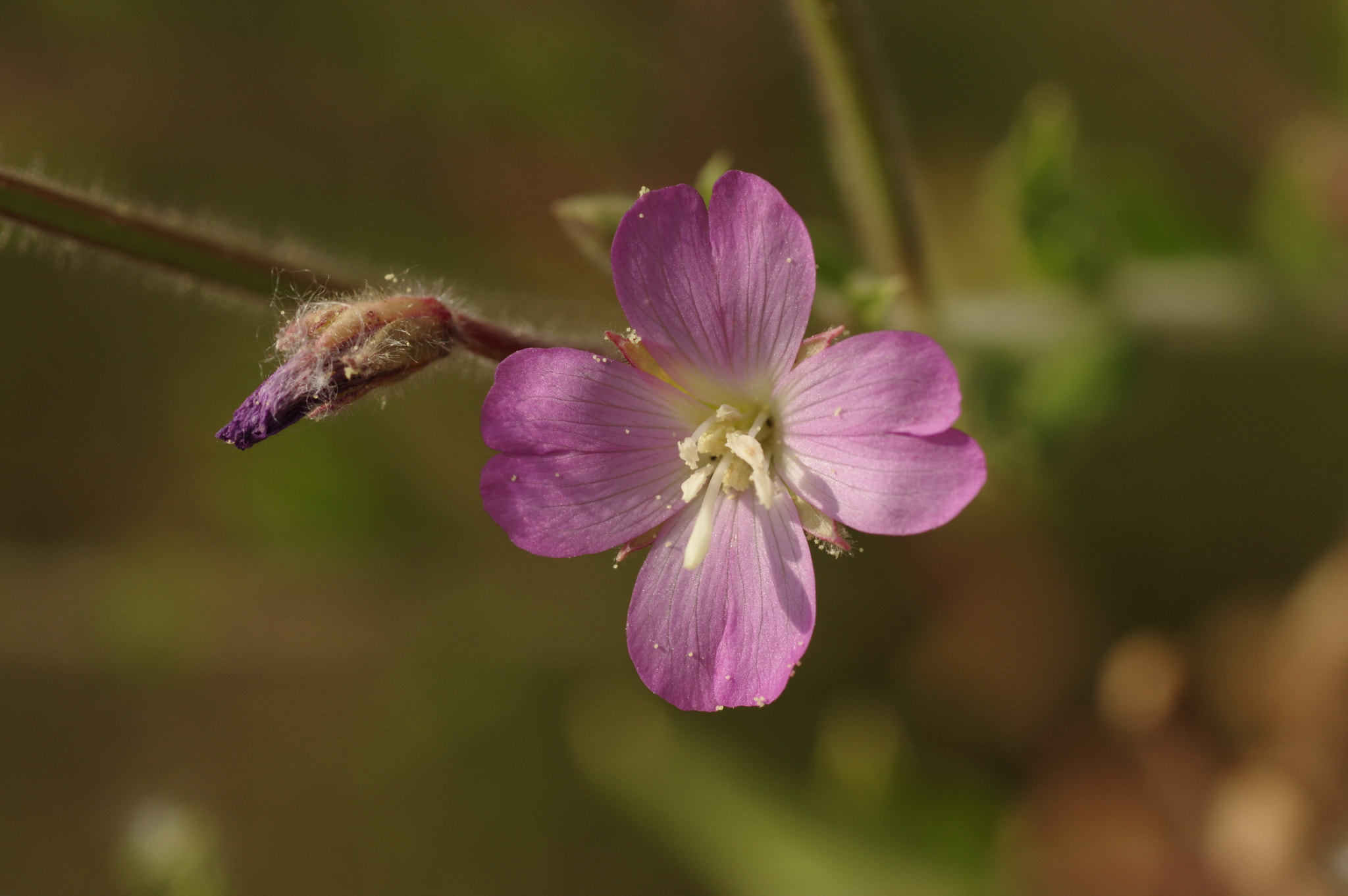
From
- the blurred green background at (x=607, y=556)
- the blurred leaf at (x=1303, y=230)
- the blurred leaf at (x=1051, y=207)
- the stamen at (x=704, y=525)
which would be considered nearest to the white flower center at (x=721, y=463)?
the stamen at (x=704, y=525)

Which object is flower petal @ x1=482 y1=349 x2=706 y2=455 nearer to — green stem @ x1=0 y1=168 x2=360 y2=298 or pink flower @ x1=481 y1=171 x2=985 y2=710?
pink flower @ x1=481 y1=171 x2=985 y2=710

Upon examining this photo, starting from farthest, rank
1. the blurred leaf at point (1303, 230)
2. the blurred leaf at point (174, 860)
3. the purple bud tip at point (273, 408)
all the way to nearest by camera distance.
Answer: the blurred leaf at point (1303, 230) → the blurred leaf at point (174, 860) → the purple bud tip at point (273, 408)

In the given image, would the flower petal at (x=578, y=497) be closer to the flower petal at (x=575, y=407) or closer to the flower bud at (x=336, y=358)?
the flower petal at (x=575, y=407)

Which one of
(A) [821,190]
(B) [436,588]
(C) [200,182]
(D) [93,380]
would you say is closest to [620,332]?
(A) [821,190]

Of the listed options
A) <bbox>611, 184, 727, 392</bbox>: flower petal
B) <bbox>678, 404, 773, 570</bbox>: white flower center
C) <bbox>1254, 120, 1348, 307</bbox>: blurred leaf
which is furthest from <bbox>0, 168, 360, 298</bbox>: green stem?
<bbox>1254, 120, 1348, 307</bbox>: blurred leaf

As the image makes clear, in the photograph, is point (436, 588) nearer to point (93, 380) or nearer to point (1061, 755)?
point (93, 380)

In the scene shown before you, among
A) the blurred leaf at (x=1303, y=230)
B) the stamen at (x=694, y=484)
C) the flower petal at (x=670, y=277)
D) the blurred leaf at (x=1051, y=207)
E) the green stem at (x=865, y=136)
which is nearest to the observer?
the flower petal at (x=670, y=277)

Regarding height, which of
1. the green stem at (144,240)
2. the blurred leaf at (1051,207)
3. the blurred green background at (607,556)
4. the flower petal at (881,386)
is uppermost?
the green stem at (144,240)
